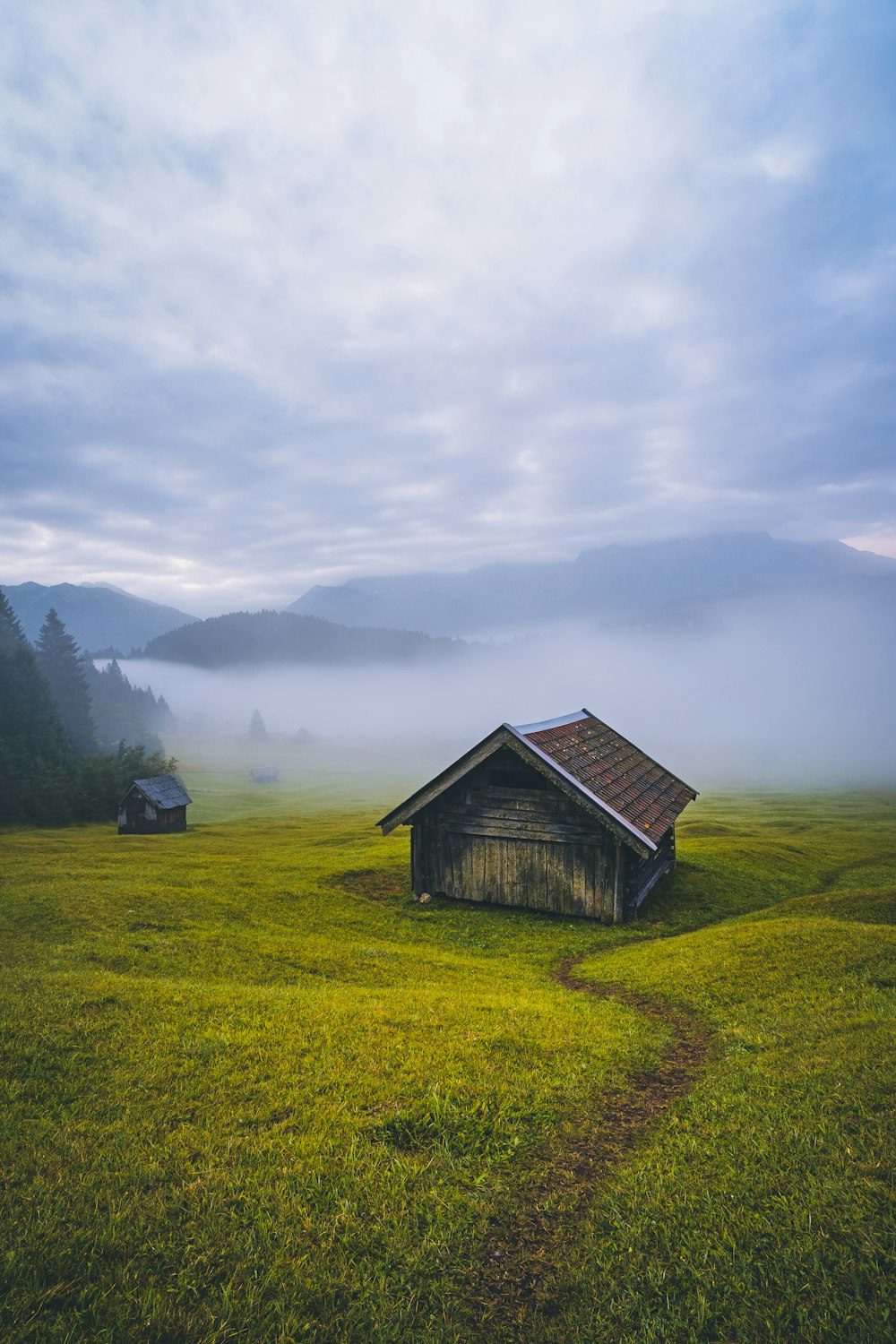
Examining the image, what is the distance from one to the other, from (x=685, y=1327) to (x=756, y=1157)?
2542mm

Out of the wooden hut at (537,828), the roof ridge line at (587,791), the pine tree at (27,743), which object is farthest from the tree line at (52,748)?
the roof ridge line at (587,791)

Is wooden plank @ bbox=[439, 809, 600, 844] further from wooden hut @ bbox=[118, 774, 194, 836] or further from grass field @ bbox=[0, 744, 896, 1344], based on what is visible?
wooden hut @ bbox=[118, 774, 194, 836]

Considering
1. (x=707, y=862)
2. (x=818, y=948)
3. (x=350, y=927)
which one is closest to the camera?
(x=818, y=948)

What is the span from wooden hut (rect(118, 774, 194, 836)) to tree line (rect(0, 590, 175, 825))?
18.7 meters

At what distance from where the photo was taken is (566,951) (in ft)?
65.1

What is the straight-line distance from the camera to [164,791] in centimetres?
6450

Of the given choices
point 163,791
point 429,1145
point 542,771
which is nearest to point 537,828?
point 542,771

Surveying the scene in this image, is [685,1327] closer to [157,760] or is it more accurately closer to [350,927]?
[350,927]

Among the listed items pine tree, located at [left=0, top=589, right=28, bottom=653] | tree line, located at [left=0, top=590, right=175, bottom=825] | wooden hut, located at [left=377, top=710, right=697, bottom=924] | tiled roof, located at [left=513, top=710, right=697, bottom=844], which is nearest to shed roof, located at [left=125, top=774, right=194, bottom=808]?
tree line, located at [left=0, top=590, right=175, bottom=825]

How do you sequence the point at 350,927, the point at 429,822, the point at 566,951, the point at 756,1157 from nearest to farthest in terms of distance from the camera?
1. the point at 756,1157
2. the point at 566,951
3. the point at 350,927
4. the point at 429,822

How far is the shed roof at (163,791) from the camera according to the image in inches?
2446

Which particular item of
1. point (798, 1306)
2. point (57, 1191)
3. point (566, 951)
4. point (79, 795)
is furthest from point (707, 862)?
point (79, 795)

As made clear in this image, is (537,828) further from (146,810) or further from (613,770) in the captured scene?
(146,810)

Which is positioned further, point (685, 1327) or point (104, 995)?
point (104, 995)
